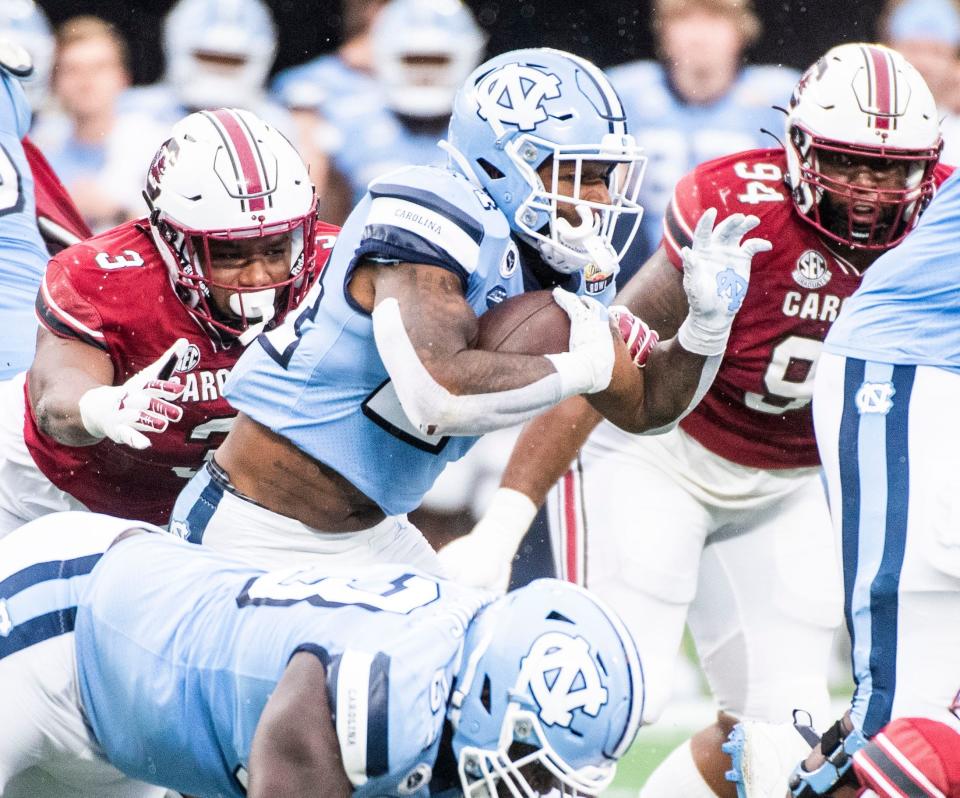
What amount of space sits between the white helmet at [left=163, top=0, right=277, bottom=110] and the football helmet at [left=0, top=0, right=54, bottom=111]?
1.38 ft

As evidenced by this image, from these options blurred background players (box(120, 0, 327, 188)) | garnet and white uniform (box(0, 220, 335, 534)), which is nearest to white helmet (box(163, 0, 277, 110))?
blurred background players (box(120, 0, 327, 188))

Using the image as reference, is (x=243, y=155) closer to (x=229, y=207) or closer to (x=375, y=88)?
(x=229, y=207)

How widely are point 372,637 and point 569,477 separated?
199 cm

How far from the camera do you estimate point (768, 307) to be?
3889 mm

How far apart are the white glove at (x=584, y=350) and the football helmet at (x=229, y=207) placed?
0.74m

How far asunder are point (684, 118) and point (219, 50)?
162cm

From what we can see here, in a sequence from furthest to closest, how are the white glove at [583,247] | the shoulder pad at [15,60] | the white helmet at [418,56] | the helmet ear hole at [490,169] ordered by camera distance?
the white helmet at [418,56] < the shoulder pad at [15,60] < the helmet ear hole at [490,169] < the white glove at [583,247]

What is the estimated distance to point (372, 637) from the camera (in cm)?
230

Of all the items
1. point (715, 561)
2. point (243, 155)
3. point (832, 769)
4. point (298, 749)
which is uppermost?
point (243, 155)

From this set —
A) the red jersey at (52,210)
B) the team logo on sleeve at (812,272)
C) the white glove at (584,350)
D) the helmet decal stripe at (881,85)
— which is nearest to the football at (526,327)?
the white glove at (584,350)

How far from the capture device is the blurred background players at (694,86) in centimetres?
572

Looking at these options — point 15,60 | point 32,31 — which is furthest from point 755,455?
point 32,31

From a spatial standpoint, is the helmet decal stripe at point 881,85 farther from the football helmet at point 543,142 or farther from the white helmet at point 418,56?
the white helmet at point 418,56

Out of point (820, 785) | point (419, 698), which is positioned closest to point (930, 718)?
point (820, 785)
